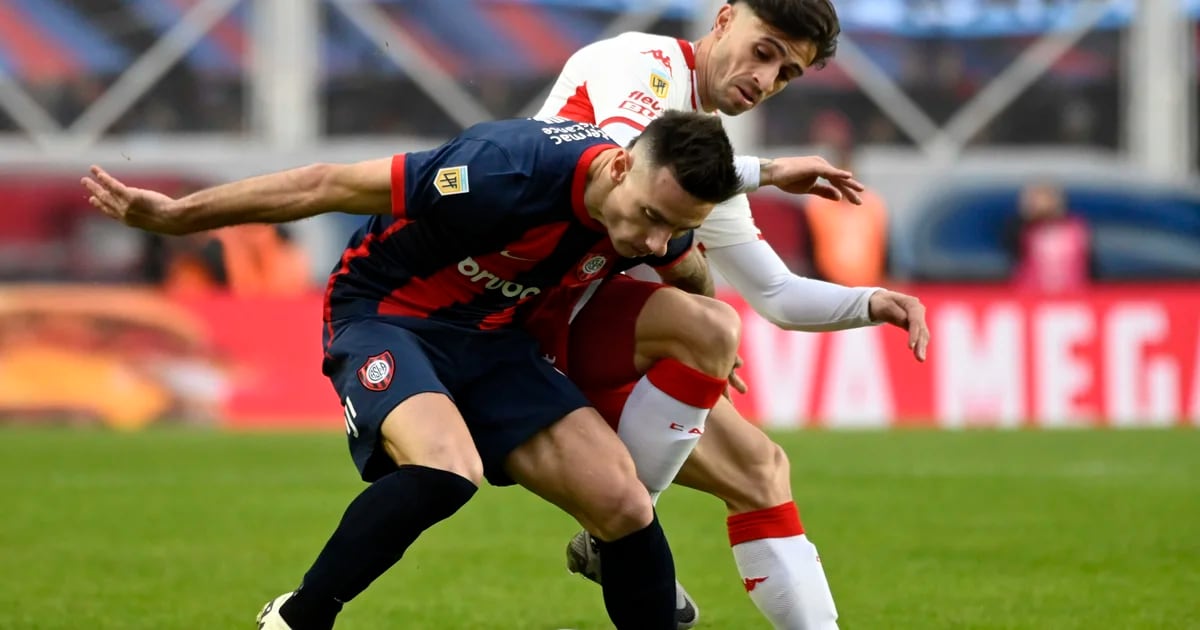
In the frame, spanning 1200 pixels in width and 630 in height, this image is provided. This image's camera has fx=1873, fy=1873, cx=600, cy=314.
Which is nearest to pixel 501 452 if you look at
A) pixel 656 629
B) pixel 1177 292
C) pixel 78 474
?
pixel 656 629

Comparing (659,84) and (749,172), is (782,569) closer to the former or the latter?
(749,172)

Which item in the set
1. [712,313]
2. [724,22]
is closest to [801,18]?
[724,22]

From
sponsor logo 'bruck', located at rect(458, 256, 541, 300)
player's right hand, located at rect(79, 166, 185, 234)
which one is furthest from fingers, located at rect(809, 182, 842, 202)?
player's right hand, located at rect(79, 166, 185, 234)

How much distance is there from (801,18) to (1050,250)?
11.4m

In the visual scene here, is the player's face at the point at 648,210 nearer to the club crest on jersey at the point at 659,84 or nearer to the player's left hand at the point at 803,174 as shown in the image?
the player's left hand at the point at 803,174

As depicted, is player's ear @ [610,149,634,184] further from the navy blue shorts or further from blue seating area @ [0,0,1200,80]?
blue seating area @ [0,0,1200,80]

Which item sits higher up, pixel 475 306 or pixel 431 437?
pixel 475 306

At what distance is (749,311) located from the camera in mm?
14328

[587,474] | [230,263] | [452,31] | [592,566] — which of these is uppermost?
[452,31]

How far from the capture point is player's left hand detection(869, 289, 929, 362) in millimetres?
5121

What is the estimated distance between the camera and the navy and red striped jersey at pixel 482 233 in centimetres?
502

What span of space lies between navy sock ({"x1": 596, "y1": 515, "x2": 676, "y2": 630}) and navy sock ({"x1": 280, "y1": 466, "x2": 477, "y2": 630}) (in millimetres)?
533

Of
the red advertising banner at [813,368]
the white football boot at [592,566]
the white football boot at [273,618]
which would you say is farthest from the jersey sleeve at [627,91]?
the red advertising banner at [813,368]

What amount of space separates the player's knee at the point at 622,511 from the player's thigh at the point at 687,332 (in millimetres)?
426
